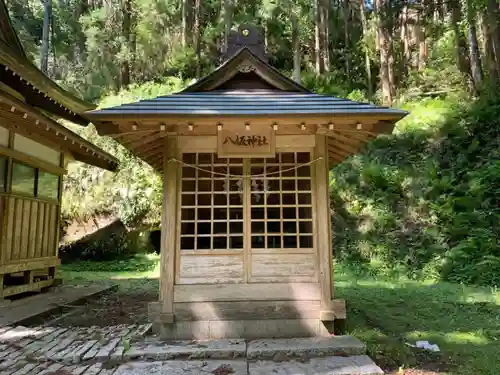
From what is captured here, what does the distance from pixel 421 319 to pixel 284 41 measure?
60.3ft

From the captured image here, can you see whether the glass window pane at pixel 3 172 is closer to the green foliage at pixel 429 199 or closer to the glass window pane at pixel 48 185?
the glass window pane at pixel 48 185

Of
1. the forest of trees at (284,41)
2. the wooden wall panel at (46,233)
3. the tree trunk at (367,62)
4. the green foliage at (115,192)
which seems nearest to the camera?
the wooden wall panel at (46,233)

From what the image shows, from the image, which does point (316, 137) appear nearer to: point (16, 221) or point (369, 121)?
point (369, 121)

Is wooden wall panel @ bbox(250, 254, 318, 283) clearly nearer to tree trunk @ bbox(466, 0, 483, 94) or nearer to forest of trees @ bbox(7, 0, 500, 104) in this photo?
tree trunk @ bbox(466, 0, 483, 94)

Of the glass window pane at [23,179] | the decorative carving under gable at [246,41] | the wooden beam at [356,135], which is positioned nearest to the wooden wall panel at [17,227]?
the glass window pane at [23,179]

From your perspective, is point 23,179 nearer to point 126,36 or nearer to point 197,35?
point 126,36

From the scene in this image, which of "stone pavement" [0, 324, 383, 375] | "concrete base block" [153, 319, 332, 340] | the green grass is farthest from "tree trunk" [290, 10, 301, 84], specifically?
"stone pavement" [0, 324, 383, 375]

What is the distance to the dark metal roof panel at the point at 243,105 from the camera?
483 cm

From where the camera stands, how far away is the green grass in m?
4.42

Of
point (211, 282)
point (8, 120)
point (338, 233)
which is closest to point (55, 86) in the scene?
point (8, 120)

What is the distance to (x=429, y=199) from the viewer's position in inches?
481

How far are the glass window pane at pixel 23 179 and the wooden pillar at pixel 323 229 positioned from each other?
5598mm

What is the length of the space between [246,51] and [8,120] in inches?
171

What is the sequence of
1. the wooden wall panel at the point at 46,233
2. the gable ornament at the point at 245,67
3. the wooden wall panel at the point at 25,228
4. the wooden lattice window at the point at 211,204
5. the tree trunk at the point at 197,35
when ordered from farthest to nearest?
the tree trunk at the point at 197,35 < the wooden wall panel at the point at 46,233 < the wooden wall panel at the point at 25,228 < the gable ornament at the point at 245,67 < the wooden lattice window at the point at 211,204
